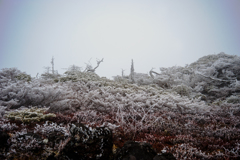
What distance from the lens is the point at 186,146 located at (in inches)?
90.0

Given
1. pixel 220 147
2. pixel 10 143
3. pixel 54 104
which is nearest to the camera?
pixel 10 143

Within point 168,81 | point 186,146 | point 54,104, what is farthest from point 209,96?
point 54,104

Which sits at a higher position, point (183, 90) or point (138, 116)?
point (183, 90)

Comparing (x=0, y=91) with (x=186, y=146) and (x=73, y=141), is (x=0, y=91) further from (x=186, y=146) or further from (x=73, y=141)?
(x=186, y=146)

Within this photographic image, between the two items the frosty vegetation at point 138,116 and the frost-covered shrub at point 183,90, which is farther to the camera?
the frost-covered shrub at point 183,90

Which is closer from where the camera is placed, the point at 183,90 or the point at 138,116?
the point at 138,116

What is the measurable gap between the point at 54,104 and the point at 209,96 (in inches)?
407

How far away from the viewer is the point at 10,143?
193 centimetres

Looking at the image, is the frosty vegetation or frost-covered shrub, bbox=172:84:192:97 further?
frost-covered shrub, bbox=172:84:192:97

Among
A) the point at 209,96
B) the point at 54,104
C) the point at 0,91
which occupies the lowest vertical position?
the point at 209,96

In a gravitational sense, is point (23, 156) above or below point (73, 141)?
below

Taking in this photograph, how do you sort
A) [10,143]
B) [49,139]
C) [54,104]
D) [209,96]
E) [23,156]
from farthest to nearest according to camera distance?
[209,96] → [54,104] → [49,139] → [10,143] → [23,156]

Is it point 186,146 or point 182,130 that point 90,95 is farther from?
point 186,146

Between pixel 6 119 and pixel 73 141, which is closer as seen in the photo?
pixel 73 141
